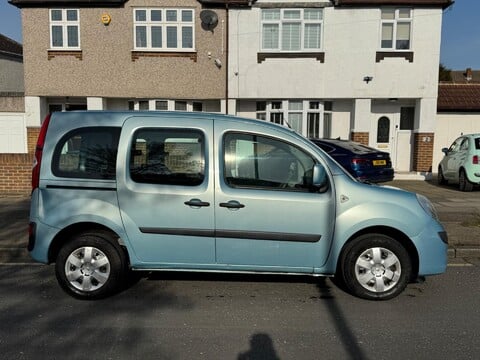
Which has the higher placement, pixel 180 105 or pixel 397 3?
pixel 397 3

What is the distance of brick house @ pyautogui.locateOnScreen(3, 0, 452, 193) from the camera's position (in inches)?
504

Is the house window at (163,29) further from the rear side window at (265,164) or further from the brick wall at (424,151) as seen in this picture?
the rear side window at (265,164)

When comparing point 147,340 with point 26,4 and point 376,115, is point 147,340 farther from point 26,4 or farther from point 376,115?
point 26,4

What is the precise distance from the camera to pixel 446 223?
21.6 feet

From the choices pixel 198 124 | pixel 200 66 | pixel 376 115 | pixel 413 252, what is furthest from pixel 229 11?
pixel 413 252

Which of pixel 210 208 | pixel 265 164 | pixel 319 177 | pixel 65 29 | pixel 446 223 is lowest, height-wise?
pixel 446 223

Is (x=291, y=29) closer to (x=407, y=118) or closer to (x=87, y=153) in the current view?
(x=407, y=118)

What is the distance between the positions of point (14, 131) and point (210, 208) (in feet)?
42.0

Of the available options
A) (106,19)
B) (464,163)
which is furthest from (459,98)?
(106,19)

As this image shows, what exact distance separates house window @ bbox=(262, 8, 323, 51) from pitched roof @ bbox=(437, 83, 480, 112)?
16.9ft

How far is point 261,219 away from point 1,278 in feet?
10.6

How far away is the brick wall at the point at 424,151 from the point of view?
13.1m

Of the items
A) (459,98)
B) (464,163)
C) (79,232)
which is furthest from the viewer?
(459,98)

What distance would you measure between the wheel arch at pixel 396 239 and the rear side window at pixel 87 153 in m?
2.49
